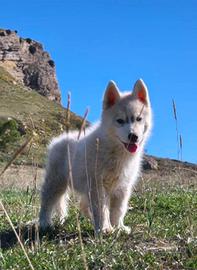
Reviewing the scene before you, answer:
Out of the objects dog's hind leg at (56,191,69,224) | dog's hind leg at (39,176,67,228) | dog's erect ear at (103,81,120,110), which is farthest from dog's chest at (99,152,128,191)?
dog's hind leg at (56,191,69,224)

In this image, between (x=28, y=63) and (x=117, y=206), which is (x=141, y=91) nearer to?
(x=117, y=206)

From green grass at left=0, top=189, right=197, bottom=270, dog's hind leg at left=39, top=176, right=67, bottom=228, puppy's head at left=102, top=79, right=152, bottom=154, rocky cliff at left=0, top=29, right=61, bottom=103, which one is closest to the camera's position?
green grass at left=0, top=189, right=197, bottom=270

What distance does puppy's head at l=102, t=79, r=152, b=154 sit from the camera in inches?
304

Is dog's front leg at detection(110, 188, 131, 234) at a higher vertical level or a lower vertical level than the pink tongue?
lower

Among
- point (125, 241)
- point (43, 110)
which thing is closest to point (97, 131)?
point (125, 241)

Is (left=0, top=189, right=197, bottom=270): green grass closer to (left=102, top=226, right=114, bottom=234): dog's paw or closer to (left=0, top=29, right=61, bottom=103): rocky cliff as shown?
(left=102, top=226, right=114, bottom=234): dog's paw

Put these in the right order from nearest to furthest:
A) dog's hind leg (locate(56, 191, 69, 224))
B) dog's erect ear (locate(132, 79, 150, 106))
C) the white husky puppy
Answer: the white husky puppy, dog's erect ear (locate(132, 79, 150, 106)), dog's hind leg (locate(56, 191, 69, 224))

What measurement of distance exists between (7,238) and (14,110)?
7141 centimetres

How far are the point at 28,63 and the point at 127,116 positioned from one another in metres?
132

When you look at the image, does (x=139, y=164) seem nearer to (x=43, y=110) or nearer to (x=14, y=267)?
(x=14, y=267)

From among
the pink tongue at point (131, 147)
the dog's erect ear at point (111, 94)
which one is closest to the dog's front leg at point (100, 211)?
the pink tongue at point (131, 147)

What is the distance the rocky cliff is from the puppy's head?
12011cm

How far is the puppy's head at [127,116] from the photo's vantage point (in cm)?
772

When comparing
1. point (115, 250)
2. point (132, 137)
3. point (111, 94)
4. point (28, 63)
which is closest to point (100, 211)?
point (132, 137)
